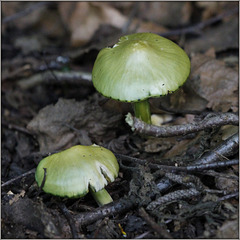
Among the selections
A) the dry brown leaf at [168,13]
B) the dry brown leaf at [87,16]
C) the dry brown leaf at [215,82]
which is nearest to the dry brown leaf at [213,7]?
the dry brown leaf at [168,13]

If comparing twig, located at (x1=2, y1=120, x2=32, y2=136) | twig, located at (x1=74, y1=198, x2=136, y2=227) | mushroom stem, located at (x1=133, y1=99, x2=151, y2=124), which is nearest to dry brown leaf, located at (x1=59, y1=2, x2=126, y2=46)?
twig, located at (x1=2, y1=120, x2=32, y2=136)

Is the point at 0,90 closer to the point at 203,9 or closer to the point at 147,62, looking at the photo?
the point at 147,62

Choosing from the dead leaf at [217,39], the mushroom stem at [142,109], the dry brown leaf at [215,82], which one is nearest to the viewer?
the mushroom stem at [142,109]

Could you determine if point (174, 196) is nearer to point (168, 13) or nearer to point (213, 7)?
point (168, 13)

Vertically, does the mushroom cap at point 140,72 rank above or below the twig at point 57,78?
above

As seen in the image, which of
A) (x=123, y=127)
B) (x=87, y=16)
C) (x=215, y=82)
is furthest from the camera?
(x=87, y=16)

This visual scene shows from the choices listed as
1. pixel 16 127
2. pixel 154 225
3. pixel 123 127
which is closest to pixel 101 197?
pixel 154 225

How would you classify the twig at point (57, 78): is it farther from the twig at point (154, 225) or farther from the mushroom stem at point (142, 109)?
the twig at point (154, 225)
